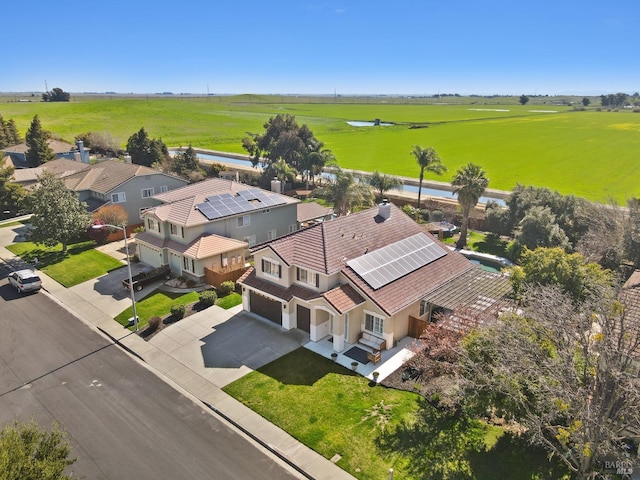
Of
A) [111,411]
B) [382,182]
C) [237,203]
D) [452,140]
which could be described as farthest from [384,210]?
[452,140]

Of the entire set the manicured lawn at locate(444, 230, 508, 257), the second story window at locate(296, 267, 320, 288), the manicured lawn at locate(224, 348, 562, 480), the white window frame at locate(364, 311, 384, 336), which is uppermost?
the second story window at locate(296, 267, 320, 288)

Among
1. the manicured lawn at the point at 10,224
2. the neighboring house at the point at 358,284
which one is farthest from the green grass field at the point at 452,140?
the manicured lawn at the point at 10,224

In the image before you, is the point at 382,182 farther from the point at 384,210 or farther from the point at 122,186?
the point at 122,186

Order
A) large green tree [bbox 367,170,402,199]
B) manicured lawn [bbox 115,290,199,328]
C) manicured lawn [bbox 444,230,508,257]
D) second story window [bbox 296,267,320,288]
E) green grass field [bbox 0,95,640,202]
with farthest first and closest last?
green grass field [bbox 0,95,640,202]
large green tree [bbox 367,170,402,199]
manicured lawn [bbox 444,230,508,257]
manicured lawn [bbox 115,290,199,328]
second story window [bbox 296,267,320,288]

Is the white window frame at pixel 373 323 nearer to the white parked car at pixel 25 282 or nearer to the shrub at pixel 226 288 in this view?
the shrub at pixel 226 288

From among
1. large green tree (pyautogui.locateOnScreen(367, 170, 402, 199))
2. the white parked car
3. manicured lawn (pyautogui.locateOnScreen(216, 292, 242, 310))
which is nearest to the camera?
manicured lawn (pyautogui.locateOnScreen(216, 292, 242, 310))

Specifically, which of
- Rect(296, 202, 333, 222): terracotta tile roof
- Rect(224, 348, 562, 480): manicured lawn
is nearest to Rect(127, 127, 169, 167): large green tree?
Rect(296, 202, 333, 222): terracotta tile roof

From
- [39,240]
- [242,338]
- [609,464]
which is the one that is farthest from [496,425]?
[39,240]

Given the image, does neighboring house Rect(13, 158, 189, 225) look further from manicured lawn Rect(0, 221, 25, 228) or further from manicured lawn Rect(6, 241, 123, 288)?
manicured lawn Rect(0, 221, 25, 228)
